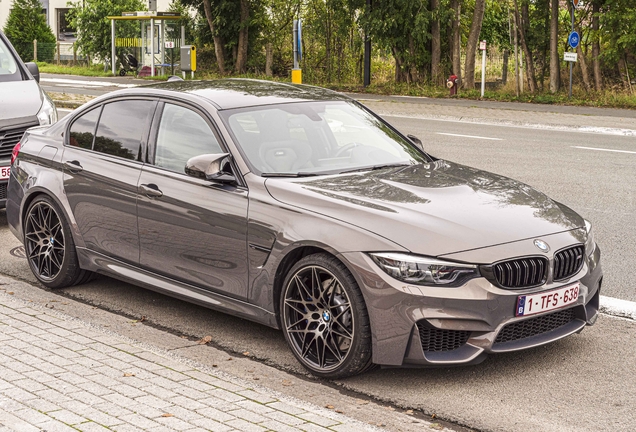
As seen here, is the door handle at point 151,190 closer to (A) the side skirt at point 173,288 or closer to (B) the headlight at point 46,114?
(A) the side skirt at point 173,288

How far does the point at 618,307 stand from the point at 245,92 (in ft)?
9.74

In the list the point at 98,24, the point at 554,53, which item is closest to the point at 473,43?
the point at 554,53

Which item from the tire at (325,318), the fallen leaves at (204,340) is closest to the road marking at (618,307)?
the tire at (325,318)

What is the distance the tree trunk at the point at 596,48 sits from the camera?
2844 centimetres

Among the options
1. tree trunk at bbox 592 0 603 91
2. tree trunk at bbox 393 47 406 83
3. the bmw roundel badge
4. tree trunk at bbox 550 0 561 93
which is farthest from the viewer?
tree trunk at bbox 393 47 406 83

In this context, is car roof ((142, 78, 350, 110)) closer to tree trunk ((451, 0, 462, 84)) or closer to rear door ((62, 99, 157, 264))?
rear door ((62, 99, 157, 264))

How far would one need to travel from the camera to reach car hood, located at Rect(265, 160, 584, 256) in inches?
192

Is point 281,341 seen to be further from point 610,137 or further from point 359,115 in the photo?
point 610,137

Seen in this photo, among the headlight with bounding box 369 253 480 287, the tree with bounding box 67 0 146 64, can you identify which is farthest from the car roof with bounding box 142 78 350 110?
the tree with bounding box 67 0 146 64

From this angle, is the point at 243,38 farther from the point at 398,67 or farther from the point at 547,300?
the point at 547,300

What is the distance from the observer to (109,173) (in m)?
6.51

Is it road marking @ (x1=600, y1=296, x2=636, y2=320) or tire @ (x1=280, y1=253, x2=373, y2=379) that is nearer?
tire @ (x1=280, y1=253, x2=373, y2=379)

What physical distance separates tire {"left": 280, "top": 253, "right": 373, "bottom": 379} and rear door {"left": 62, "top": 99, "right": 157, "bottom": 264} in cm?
154

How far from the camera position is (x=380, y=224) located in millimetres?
4941
